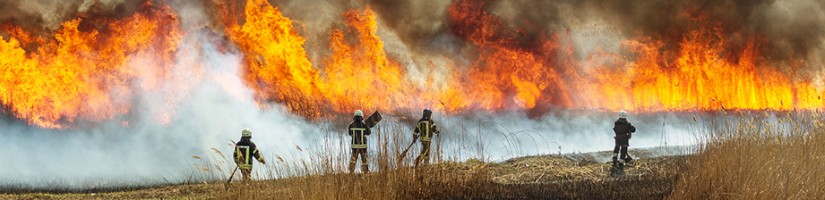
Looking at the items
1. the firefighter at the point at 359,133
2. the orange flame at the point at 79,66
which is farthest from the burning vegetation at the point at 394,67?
the firefighter at the point at 359,133

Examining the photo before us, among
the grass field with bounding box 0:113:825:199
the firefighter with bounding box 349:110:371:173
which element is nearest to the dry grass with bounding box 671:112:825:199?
the grass field with bounding box 0:113:825:199

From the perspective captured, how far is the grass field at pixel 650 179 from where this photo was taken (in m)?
8.41

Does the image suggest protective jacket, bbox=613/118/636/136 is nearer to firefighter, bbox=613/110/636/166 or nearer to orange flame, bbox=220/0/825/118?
firefighter, bbox=613/110/636/166

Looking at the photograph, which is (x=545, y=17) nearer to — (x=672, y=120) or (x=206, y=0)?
(x=672, y=120)

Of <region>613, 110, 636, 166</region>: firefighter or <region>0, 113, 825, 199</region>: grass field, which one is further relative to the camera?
<region>613, 110, 636, 166</region>: firefighter

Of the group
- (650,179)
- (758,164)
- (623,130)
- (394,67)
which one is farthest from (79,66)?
(758,164)

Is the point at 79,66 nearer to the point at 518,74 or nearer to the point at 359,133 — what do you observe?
the point at 359,133

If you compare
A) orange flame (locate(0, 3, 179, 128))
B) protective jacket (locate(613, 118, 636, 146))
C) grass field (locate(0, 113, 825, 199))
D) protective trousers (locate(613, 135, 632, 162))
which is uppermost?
orange flame (locate(0, 3, 179, 128))

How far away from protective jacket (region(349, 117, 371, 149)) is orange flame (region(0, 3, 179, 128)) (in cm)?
1427

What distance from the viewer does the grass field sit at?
8.41m

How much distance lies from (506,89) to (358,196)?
22.3 metres

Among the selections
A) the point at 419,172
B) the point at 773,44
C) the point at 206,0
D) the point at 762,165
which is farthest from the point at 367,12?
the point at 762,165

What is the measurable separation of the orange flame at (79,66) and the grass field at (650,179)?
17.2 m

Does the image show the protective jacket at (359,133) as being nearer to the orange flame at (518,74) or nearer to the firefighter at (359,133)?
the firefighter at (359,133)
